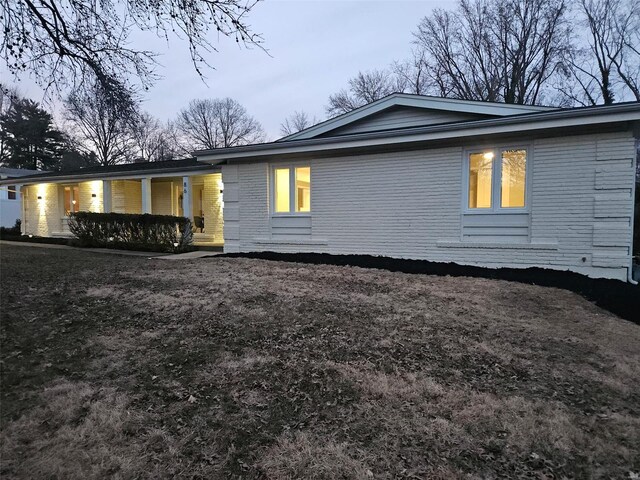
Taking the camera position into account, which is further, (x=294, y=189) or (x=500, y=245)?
(x=294, y=189)

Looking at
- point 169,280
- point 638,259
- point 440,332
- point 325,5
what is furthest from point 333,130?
point 638,259

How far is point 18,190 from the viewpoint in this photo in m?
18.8

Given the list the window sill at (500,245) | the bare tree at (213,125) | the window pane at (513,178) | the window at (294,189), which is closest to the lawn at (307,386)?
the window sill at (500,245)

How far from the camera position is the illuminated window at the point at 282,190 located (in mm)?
10539

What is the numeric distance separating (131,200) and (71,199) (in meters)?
3.10

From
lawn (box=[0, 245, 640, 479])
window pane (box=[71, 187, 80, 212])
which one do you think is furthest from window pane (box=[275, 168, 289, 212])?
window pane (box=[71, 187, 80, 212])

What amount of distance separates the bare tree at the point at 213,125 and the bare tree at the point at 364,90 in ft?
42.2

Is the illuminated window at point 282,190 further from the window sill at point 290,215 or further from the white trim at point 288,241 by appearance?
the white trim at point 288,241

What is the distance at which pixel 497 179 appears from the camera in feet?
26.7

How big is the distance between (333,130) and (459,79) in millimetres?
20046

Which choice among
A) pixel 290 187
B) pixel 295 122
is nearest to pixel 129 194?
pixel 290 187

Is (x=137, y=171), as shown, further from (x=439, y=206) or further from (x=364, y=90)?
(x=364, y=90)

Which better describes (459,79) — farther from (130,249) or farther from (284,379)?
(284,379)

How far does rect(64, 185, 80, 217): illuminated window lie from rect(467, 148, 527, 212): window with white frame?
56.5 ft
